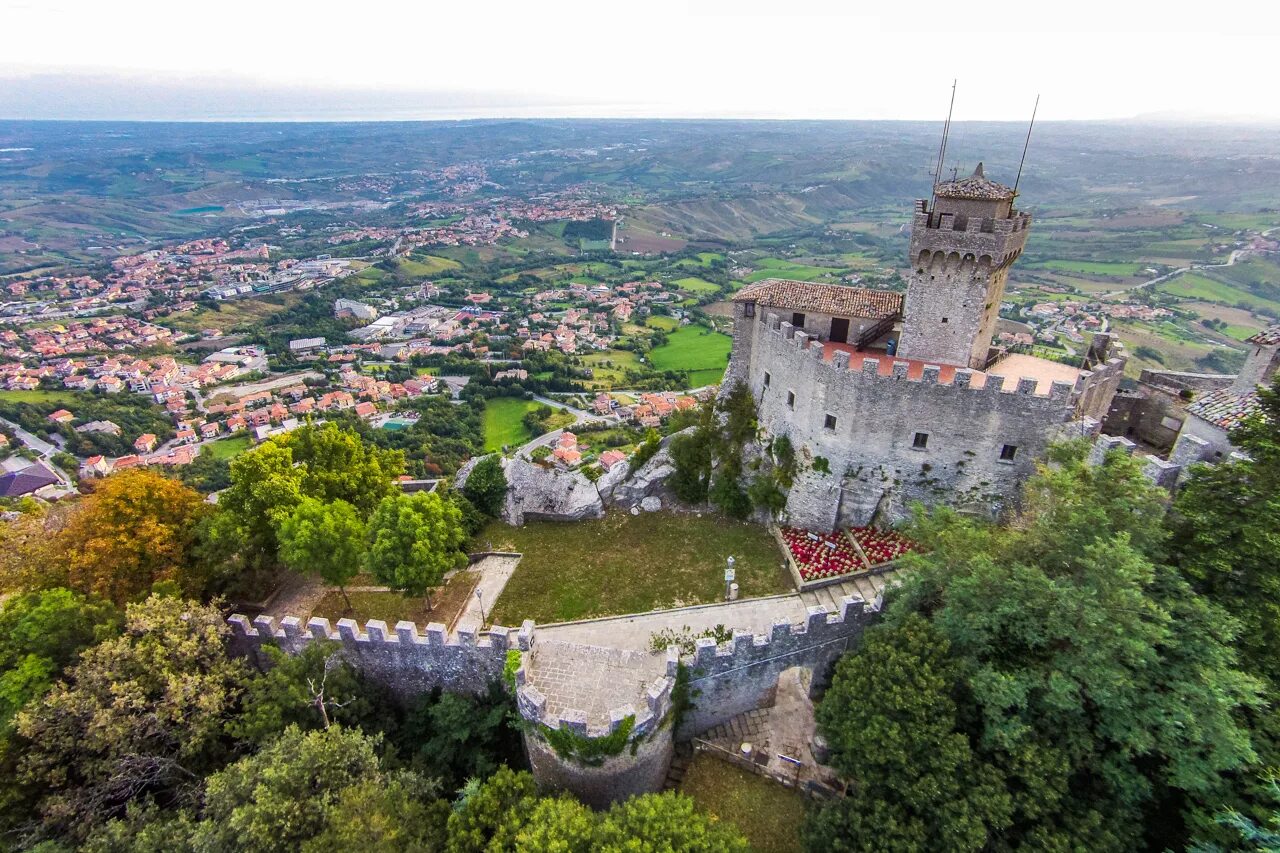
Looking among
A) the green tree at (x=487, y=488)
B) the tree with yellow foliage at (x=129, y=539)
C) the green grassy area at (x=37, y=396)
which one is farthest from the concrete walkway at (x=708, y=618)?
the green grassy area at (x=37, y=396)

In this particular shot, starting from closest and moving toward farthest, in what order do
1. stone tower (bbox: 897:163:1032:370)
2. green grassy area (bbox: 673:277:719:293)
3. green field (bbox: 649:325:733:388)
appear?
stone tower (bbox: 897:163:1032:370) < green field (bbox: 649:325:733:388) < green grassy area (bbox: 673:277:719:293)

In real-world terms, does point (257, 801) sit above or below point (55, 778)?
above

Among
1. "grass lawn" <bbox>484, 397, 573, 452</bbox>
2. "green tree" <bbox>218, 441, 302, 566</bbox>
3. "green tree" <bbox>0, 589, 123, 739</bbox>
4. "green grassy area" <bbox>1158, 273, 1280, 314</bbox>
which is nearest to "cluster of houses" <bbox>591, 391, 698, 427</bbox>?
"grass lawn" <bbox>484, 397, 573, 452</bbox>

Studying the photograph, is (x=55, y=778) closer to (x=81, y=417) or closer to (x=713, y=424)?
(x=713, y=424)

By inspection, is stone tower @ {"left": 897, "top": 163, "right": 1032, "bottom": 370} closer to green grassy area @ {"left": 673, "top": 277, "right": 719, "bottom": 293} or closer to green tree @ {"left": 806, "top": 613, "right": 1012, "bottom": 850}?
green tree @ {"left": 806, "top": 613, "right": 1012, "bottom": 850}

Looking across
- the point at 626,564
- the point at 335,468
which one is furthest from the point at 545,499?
the point at 335,468

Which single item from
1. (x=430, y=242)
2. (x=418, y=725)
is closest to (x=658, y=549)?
(x=418, y=725)

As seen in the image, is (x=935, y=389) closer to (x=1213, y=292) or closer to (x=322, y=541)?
(x=322, y=541)
